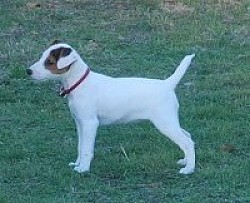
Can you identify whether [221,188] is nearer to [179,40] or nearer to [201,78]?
[201,78]

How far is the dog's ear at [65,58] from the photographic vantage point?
22.5ft

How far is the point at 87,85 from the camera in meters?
6.99

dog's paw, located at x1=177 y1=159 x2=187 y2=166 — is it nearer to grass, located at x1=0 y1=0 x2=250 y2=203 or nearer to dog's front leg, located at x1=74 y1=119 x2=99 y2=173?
grass, located at x1=0 y1=0 x2=250 y2=203

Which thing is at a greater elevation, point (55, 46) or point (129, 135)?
point (55, 46)

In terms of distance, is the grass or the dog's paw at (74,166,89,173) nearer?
the grass

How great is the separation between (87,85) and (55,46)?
0.35 m

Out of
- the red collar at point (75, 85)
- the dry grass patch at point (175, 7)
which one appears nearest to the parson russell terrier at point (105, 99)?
the red collar at point (75, 85)

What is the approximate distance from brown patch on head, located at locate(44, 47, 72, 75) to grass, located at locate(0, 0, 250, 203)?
724 millimetres

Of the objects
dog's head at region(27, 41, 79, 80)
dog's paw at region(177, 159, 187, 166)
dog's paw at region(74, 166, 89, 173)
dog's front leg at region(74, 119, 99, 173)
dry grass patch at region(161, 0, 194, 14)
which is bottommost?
dry grass patch at region(161, 0, 194, 14)

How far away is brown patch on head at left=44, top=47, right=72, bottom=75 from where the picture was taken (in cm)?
687

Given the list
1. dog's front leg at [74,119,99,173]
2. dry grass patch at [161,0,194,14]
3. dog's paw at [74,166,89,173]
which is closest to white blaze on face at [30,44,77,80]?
dog's front leg at [74,119,99,173]

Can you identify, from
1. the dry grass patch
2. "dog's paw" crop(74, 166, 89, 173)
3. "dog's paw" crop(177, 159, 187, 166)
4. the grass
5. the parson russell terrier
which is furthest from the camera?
the dry grass patch

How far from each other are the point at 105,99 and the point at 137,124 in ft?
4.50

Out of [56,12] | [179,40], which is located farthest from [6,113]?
[56,12]
